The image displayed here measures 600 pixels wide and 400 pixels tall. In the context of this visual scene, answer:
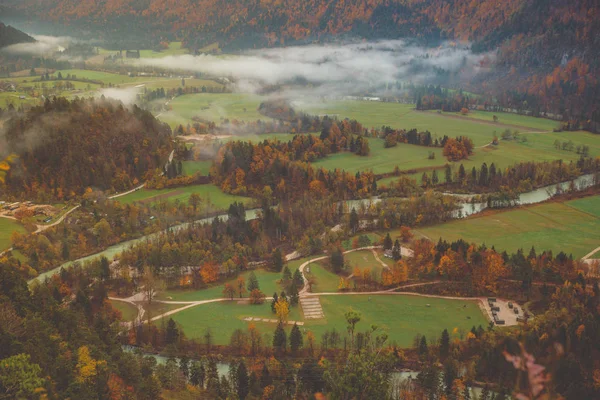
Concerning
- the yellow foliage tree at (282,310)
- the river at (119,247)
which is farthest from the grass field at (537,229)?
the river at (119,247)

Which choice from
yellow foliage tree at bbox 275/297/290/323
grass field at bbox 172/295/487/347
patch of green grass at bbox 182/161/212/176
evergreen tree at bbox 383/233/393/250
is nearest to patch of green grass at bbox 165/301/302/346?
grass field at bbox 172/295/487/347

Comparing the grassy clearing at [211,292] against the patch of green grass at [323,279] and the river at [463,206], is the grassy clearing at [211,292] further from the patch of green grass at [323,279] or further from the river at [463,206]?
the river at [463,206]

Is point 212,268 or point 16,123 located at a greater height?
point 16,123

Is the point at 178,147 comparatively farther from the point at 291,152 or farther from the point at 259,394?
the point at 259,394

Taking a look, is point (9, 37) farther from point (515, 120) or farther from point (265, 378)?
point (265, 378)

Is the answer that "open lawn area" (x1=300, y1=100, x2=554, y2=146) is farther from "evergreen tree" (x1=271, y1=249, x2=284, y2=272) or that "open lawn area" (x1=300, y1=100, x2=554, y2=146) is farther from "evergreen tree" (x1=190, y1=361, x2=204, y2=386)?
"evergreen tree" (x1=190, y1=361, x2=204, y2=386)

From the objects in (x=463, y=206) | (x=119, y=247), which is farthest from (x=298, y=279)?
(x=463, y=206)

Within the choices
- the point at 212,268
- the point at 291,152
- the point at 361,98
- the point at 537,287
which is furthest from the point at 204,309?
the point at 361,98
